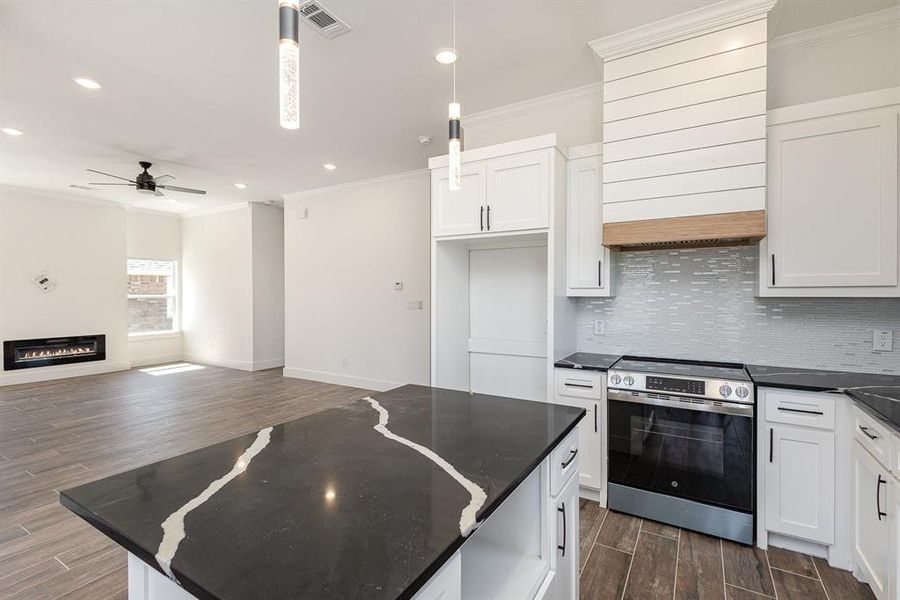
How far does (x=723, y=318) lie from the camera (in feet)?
9.25

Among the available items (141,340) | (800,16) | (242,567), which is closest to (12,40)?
(242,567)

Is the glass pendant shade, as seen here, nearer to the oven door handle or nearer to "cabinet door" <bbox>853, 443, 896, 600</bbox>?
the oven door handle

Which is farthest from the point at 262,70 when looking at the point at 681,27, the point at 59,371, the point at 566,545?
the point at 59,371

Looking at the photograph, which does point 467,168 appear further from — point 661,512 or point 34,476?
point 34,476

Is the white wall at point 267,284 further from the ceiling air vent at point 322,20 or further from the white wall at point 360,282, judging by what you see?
the ceiling air vent at point 322,20

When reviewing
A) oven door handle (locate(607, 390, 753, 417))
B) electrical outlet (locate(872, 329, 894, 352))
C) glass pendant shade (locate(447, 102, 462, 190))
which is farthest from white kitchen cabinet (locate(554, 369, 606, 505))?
glass pendant shade (locate(447, 102, 462, 190))

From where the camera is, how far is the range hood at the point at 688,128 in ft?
7.73

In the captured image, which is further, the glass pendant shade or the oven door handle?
the oven door handle

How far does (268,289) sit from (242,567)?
24.6 feet

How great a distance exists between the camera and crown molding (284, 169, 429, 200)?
5.56 m

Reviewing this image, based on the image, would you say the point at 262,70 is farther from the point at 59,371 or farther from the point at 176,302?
the point at 176,302

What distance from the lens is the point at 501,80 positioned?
125 inches

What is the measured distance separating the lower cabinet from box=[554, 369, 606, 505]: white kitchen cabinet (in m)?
1.04

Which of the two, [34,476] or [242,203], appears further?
[242,203]
